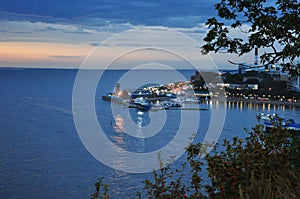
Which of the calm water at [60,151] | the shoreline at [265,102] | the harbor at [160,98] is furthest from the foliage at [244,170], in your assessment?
the shoreline at [265,102]

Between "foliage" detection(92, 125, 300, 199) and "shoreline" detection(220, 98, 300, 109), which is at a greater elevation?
"foliage" detection(92, 125, 300, 199)

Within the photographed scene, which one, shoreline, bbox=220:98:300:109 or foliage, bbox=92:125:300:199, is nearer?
foliage, bbox=92:125:300:199

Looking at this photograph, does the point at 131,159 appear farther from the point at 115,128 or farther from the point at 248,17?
the point at 248,17

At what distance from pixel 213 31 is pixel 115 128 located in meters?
15.2

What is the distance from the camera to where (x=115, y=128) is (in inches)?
677

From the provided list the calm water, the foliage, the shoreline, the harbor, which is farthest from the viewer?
the shoreline

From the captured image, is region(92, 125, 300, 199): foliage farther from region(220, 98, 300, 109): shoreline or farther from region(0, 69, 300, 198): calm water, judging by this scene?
region(220, 98, 300, 109): shoreline

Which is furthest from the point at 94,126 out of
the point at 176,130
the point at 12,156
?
the point at 12,156

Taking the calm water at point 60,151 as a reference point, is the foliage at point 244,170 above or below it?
above

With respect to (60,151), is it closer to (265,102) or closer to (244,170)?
(244,170)

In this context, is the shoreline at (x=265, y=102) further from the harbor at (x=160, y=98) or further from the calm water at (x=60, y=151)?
the calm water at (x=60, y=151)

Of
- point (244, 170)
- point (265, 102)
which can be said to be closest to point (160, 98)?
point (265, 102)

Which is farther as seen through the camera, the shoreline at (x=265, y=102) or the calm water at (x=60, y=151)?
the shoreline at (x=265, y=102)

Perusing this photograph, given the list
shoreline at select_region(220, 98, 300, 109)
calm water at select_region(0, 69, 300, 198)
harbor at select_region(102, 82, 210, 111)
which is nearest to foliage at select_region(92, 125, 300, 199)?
calm water at select_region(0, 69, 300, 198)
